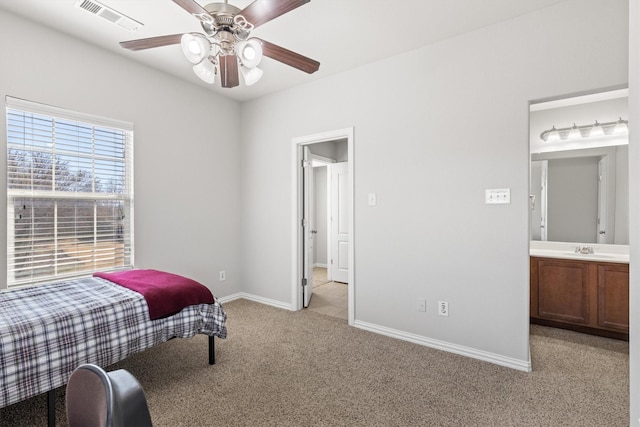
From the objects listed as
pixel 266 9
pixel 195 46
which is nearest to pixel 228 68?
pixel 195 46

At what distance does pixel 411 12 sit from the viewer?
2428mm

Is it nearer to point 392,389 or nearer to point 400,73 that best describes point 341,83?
point 400,73

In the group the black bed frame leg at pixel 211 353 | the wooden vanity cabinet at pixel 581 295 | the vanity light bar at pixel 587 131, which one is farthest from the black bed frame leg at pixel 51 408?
the vanity light bar at pixel 587 131

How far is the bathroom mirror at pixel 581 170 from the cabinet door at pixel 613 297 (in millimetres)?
632

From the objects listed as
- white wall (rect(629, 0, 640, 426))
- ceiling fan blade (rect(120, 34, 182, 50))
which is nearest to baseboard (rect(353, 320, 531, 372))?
white wall (rect(629, 0, 640, 426))

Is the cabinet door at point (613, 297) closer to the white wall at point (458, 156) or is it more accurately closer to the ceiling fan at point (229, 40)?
the white wall at point (458, 156)

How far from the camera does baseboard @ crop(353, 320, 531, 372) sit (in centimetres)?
251

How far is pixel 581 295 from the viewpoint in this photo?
10.5 ft

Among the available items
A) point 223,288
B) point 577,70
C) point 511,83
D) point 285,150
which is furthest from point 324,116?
point 223,288

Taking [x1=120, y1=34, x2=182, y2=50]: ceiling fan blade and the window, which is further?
the window

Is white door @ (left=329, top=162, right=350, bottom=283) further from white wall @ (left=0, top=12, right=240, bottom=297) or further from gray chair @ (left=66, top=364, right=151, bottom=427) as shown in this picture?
gray chair @ (left=66, top=364, right=151, bottom=427)

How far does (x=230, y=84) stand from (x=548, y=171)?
381 cm

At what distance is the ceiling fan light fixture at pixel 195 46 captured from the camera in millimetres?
1840

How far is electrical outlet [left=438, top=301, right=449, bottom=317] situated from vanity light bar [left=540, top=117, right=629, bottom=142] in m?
2.54
